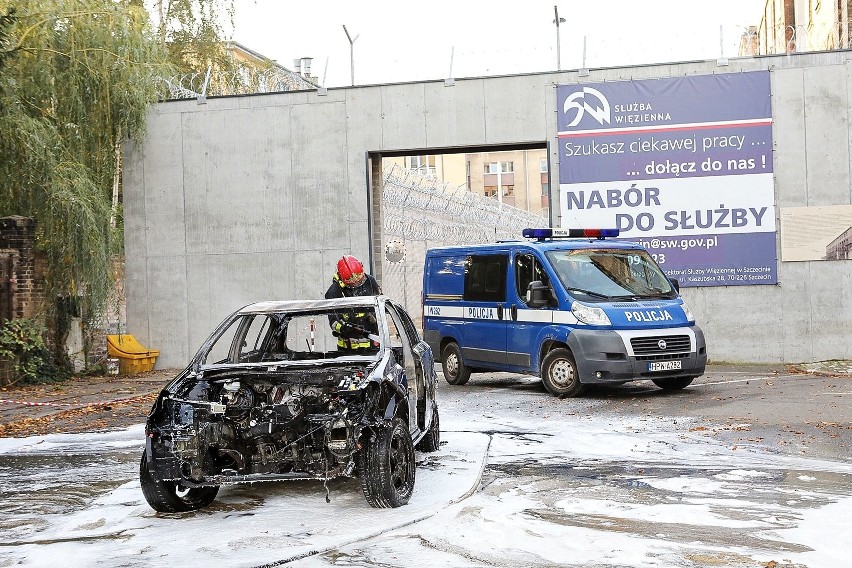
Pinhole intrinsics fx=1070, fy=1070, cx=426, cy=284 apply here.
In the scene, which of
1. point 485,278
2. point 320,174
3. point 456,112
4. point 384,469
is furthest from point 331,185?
point 384,469

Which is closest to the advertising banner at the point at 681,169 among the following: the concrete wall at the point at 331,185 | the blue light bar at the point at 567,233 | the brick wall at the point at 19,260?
the concrete wall at the point at 331,185

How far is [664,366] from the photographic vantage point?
540 inches

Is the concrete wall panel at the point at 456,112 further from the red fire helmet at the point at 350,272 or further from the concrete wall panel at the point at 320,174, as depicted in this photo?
the red fire helmet at the point at 350,272

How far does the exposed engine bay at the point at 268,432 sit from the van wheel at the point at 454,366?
8304 mm

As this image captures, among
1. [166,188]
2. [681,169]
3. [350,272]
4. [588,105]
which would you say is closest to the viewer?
[350,272]

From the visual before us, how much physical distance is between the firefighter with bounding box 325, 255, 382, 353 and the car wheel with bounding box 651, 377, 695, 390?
520 centimetres

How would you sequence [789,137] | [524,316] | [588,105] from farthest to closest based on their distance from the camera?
[588,105] < [789,137] < [524,316]

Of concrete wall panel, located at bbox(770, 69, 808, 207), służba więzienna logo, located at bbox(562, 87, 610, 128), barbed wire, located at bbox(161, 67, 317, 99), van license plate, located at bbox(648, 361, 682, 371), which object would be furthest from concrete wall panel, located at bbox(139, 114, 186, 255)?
concrete wall panel, located at bbox(770, 69, 808, 207)

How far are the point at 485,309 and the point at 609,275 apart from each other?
6.48 feet

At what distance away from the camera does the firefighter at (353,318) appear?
29.7ft

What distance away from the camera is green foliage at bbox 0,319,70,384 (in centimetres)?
A: 1873

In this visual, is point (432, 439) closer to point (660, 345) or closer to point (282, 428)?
point (282, 428)

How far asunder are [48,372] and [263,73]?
24.4 ft

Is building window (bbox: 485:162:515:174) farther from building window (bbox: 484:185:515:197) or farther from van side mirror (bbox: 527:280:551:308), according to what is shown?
van side mirror (bbox: 527:280:551:308)
